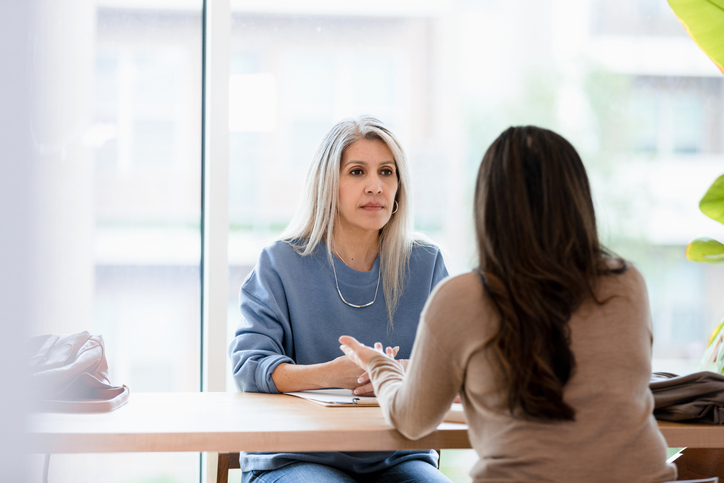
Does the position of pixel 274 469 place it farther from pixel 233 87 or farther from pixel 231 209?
pixel 233 87

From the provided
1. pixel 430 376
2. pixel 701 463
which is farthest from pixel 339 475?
pixel 701 463

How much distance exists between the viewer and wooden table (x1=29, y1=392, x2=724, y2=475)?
3.67ft

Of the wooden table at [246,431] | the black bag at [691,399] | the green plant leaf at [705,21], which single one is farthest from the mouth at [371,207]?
the green plant leaf at [705,21]

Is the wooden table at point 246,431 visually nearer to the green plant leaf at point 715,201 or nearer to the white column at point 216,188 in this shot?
the white column at point 216,188

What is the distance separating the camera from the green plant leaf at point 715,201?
204cm

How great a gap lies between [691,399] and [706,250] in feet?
3.24

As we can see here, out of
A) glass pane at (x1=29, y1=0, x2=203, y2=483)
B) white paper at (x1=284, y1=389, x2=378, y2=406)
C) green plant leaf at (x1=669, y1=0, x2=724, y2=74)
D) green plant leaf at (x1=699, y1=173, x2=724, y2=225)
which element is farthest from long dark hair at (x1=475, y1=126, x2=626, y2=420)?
glass pane at (x1=29, y1=0, x2=203, y2=483)

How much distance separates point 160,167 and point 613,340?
5.77ft

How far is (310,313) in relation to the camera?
170 cm

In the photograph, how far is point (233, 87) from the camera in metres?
2.37

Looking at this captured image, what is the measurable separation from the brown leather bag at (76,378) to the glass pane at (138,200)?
0.78 metres

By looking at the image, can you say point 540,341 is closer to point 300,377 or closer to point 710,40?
point 300,377

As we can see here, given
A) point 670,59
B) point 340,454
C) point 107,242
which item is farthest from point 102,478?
point 670,59

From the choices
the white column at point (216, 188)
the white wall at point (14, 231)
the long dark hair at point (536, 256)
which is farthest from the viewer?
the white column at point (216, 188)
